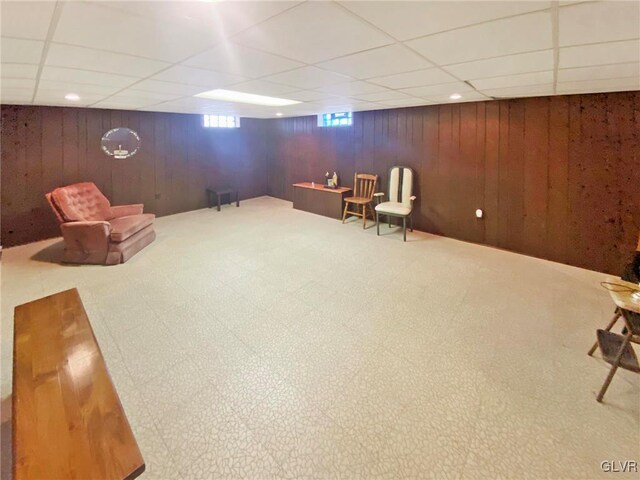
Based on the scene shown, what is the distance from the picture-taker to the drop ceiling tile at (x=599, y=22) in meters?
1.42

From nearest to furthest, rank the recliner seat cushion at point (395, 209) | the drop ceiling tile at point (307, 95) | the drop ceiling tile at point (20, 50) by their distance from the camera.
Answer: the drop ceiling tile at point (20, 50)
the drop ceiling tile at point (307, 95)
the recliner seat cushion at point (395, 209)

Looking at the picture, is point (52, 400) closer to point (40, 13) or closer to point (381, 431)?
point (381, 431)

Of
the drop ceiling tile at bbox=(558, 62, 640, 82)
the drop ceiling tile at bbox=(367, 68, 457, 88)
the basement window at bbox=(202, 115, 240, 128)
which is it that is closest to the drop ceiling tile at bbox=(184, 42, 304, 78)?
the drop ceiling tile at bbox=(367, 68, 457, 88)

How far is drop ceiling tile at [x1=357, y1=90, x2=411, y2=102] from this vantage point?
12.5 feet

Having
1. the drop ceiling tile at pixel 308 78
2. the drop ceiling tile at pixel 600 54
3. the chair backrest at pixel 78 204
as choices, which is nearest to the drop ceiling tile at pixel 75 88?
the chair backrest at pixel 78 204

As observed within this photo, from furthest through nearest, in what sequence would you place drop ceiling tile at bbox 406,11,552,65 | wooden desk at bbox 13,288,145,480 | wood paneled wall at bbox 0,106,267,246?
wood paneled wall at bbox 0,106,267,246 → drop ceiling tile at bbox 406,11,552,65 → wooden desk at bbox 13,288,145,480

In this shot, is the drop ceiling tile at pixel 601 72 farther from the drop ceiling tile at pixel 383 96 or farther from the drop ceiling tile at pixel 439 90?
the drop ceiling tile at pixel 383 96

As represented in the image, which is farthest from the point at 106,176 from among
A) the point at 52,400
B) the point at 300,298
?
the point at 52,400

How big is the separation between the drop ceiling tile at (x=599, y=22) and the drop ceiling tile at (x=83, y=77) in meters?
3.32

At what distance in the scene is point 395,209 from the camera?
16.8 feet

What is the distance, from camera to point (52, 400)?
55.8 inches

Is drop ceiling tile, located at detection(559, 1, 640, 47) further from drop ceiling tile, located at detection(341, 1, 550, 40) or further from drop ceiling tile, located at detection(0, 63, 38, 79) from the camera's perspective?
drop ceiling tile, located at detection(0, 63, 38, 79)

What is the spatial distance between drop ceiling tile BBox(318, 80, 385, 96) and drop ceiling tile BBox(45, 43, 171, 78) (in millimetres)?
1705

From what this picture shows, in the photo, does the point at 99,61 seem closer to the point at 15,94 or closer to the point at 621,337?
the point at 15,94
